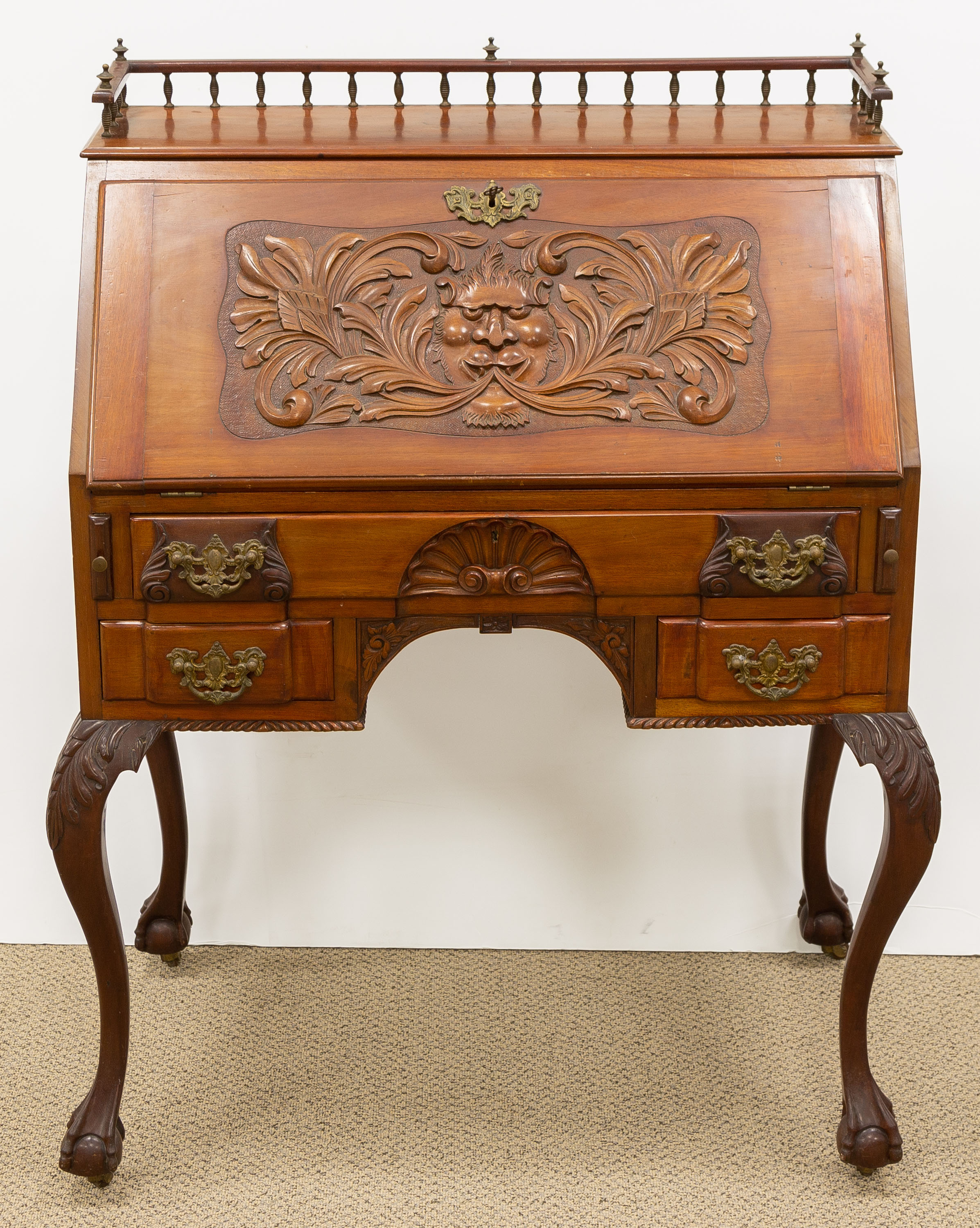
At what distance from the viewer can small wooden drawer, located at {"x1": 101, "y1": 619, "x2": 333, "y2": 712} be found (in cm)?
186

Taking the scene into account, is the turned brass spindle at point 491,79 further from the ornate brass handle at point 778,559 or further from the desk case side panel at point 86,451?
the ornate brass handle at point 778,559

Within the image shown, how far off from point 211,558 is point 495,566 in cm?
40

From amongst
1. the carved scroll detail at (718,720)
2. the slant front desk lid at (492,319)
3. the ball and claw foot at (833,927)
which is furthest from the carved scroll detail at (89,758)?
the ball and claw foot at (833,927)

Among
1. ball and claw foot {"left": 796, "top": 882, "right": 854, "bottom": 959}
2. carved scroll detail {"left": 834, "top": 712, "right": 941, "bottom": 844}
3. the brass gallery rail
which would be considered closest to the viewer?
carved scroll detail {"left": 834, "top": 712, "right": 941, "bottom": 844}

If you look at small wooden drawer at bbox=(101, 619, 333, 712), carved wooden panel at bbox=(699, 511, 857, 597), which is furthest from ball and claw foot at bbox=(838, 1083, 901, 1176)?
small wooden drawer at bbox=(101, 619, 333, 712)

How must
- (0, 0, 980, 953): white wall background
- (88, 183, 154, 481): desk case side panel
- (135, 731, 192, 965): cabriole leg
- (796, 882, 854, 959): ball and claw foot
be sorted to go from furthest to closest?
(796, 882, 854, 959): ball and claw foot < (135, 731, 192, 965): cabriole leg < (0, 0, 980, 953): white wall background < (88, 183, 154, 481): desk case side panel

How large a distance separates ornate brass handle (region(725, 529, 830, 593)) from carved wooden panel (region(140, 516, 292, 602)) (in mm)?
638

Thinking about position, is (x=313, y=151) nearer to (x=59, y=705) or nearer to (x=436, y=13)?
(x=436, y=13)

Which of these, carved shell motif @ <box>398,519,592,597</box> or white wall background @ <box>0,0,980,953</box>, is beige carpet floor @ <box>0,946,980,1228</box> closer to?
white wall background @ <box>0,0,980,953</box>

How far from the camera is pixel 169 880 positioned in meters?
2.66

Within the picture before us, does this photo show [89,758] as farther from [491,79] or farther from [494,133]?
[491,79]

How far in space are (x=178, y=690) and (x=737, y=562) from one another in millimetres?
814

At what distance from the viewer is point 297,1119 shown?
7.40 ft

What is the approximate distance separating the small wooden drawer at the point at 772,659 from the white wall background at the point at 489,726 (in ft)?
2.58
